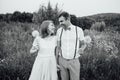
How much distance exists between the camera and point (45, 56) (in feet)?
13.0

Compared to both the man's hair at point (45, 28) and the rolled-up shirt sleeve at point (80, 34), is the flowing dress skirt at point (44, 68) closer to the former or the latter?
the man's hair at point (45, 28)

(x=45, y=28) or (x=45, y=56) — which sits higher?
(x=45, y=28)

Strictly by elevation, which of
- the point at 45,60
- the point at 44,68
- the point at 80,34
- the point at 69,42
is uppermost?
the point at 80,34

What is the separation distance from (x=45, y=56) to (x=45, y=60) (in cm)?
7

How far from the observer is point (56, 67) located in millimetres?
4055

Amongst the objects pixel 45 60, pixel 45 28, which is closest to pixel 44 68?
pixel 45 60

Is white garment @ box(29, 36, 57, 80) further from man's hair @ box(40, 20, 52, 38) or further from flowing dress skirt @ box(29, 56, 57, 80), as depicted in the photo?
man's hair @ box(40, 20, 52, 38)

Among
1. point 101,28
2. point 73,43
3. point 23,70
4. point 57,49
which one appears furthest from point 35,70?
point 101,28

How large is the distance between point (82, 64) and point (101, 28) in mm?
10990

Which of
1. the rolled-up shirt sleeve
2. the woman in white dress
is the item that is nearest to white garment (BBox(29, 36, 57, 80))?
the woman in white dress

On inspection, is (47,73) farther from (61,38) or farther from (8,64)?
(8,64)

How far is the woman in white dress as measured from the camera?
3.91 metres

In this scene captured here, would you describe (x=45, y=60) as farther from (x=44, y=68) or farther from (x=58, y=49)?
(x=58, y=49)

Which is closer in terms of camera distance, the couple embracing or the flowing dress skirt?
the couple embracing
